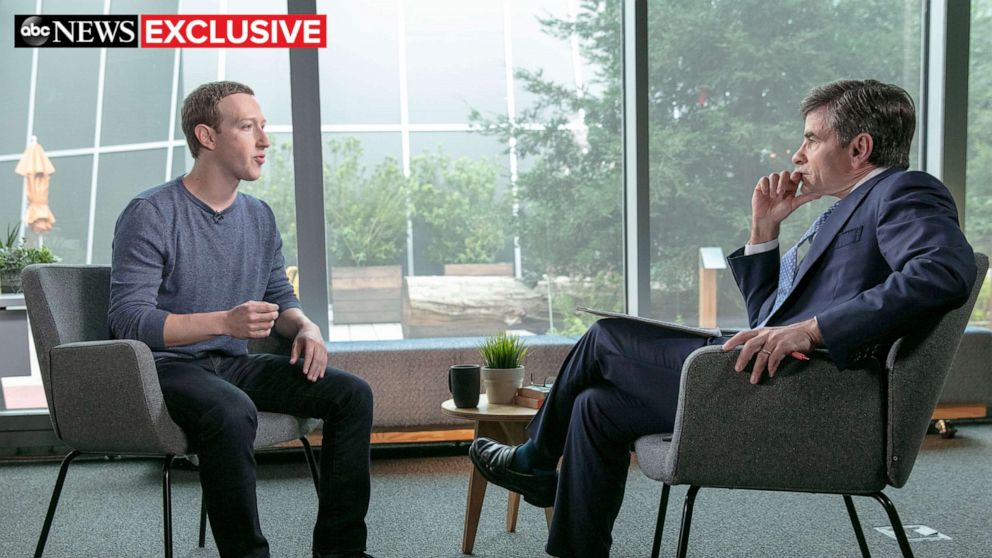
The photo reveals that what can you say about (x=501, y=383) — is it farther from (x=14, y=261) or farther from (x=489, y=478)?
(x=14, y=261)

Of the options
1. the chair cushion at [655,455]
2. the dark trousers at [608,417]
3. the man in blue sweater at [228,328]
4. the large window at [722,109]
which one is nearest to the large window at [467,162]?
the large window at [722,109]

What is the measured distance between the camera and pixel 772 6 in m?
4.31

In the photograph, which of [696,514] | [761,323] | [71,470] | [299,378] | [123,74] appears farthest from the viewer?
[123,74]

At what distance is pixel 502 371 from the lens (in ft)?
8.16

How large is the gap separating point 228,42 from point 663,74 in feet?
6.32

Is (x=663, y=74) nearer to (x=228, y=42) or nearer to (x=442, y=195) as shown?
(x=442, y=195)

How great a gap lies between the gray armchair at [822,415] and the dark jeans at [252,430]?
90cm

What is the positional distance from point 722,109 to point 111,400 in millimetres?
3106

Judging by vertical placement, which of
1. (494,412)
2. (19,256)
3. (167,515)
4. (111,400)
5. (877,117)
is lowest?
(167,515)

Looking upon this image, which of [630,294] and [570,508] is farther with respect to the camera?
[630,294]

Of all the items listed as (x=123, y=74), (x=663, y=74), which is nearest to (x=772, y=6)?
(x=663, y=74)

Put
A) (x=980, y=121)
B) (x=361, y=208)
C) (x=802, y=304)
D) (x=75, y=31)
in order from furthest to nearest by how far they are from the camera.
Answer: (x=980, y=121)
(x=361, y=208)
(x=75, y=31)
(x=802, y=304)

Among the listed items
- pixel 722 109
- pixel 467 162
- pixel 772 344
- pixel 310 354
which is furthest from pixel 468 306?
pixel 772 344

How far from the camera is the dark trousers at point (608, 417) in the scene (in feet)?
6.32
